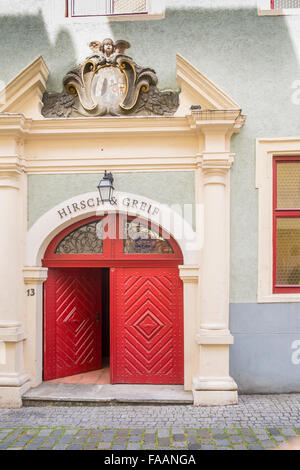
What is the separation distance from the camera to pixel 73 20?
5.89m

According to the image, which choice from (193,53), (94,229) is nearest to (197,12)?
(193,53)

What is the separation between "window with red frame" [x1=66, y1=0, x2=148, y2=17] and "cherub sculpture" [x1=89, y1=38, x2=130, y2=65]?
2.26 ft

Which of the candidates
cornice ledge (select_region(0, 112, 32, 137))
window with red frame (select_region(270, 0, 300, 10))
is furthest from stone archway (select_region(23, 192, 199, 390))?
window with red frame (select_region(270, 0, 300, 10))

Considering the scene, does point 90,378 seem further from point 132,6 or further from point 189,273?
point 132,6

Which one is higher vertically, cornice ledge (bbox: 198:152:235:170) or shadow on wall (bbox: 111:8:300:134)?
shadow on wall (bbox: 111:8:300:134)

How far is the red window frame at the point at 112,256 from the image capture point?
19.2ft

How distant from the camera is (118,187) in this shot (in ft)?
18.8

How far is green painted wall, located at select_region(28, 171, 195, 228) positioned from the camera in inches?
223

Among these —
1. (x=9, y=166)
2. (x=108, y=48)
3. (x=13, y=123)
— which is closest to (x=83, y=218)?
(x=9, y=166)

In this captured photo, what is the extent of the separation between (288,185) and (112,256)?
2.95m

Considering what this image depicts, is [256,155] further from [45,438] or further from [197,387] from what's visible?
[45,438]

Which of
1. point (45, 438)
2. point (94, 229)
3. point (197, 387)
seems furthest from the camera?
point (94, 229)

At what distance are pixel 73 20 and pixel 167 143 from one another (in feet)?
8.18

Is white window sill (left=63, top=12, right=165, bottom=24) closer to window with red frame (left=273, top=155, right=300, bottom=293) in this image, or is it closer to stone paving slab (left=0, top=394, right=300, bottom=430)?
window with red frame (left=273, top=155, right=300, bottom=293)
